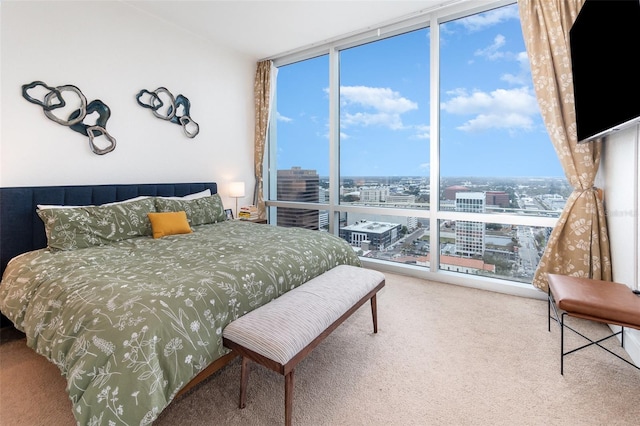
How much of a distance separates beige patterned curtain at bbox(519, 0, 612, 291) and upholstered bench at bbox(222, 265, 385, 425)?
1977mm

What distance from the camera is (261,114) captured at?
4527 millimetres

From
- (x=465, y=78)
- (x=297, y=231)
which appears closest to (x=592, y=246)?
(x=465, y=78)

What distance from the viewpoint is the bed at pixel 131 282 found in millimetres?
1166

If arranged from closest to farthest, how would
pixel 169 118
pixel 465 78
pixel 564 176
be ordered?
pixel 564 176, pixel 465 78, pixel 169 118

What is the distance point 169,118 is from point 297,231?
6.96 ft

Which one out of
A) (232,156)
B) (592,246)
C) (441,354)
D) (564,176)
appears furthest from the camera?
(232,156)

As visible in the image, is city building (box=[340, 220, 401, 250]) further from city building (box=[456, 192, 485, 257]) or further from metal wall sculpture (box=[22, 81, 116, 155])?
metal wall sculpture (box=[22, 81, 116, 155])

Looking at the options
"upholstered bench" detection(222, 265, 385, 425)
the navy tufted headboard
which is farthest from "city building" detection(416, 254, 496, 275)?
the navy tufted headboard

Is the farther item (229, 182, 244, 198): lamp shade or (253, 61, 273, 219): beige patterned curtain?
(253, 61, 273, 219): beige patterned curtain

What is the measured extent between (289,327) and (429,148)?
277 centimetres

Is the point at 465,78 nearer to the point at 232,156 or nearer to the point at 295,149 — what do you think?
the point at 295,149

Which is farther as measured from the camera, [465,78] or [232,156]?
[232,156]

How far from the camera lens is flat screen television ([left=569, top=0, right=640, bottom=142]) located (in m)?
1.66

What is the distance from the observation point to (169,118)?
351cm
